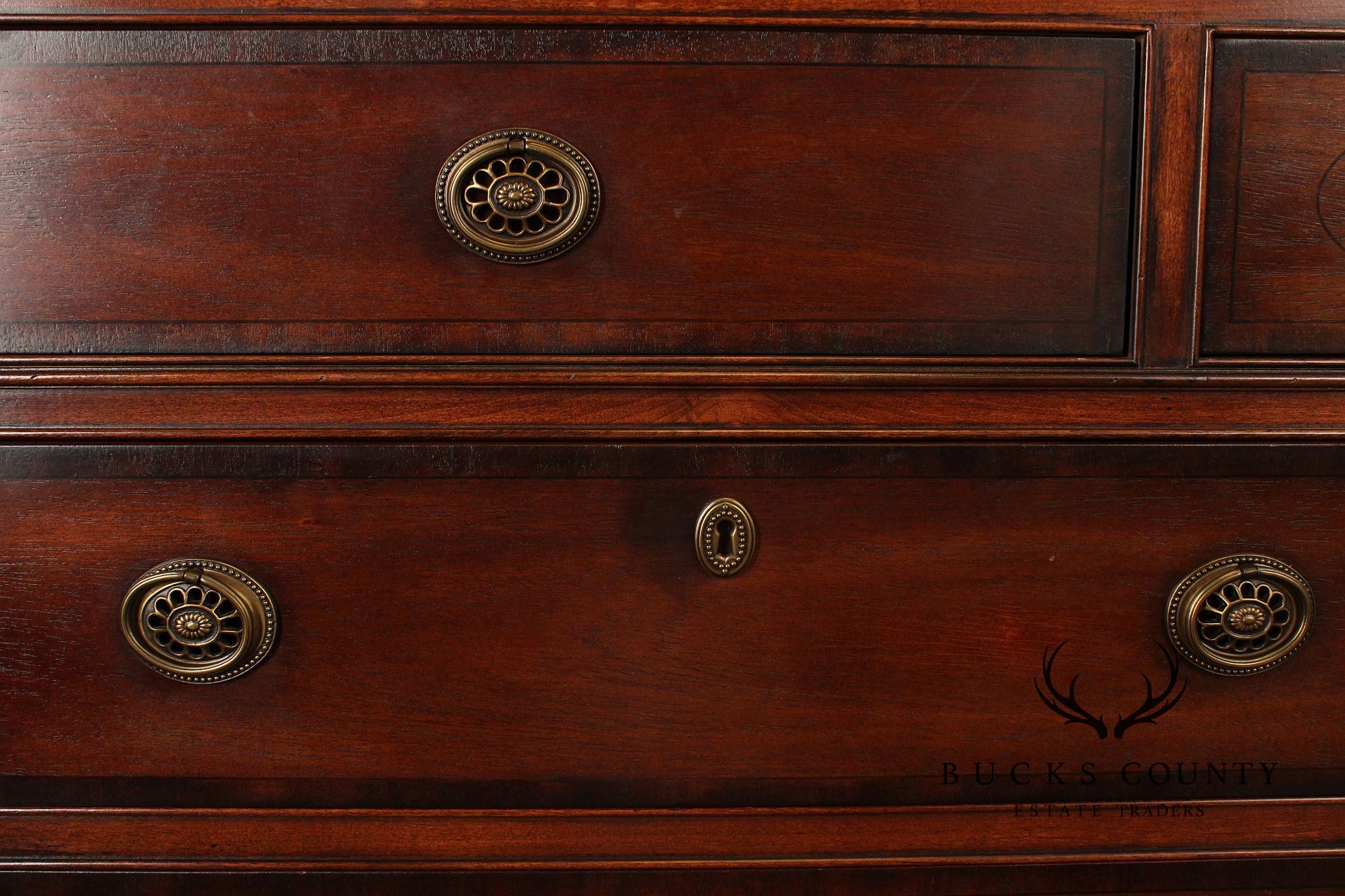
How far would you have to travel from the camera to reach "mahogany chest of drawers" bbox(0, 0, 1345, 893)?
0.45 meters

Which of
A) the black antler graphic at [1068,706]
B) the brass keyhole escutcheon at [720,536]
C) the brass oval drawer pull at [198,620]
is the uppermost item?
the brass keyhole escutcheon at [720,536]

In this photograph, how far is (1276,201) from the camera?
18.1 inches

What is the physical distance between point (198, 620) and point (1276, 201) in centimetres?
62

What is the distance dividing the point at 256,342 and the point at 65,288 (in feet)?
0.34

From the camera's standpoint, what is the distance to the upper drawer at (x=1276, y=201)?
45 cm

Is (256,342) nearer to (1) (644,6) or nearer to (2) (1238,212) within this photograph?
(1) (644,6)

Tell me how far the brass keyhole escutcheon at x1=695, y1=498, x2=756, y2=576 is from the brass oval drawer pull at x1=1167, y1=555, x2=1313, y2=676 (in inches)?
9.4

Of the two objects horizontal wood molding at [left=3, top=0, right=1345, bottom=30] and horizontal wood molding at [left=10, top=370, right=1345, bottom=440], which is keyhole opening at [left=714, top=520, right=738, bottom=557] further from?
horizontal wood molding at [left=3, top=0, right=1345, bottom=30]

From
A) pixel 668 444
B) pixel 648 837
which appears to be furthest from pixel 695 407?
pixel 648 837

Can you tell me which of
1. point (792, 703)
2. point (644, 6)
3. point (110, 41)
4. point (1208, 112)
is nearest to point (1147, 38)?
point (1208, 112)

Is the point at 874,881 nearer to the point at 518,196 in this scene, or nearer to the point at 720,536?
the point at 720,536

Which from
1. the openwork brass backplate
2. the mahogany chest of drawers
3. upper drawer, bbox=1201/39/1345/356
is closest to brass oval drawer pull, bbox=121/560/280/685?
the mahogany chest of drawers

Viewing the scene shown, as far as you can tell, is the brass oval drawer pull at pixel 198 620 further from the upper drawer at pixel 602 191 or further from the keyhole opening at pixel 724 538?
the keyhole opening at pixel 724 538

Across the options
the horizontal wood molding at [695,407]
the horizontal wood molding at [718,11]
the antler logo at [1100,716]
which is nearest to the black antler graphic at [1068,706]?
the antler logo at [1100,716]
